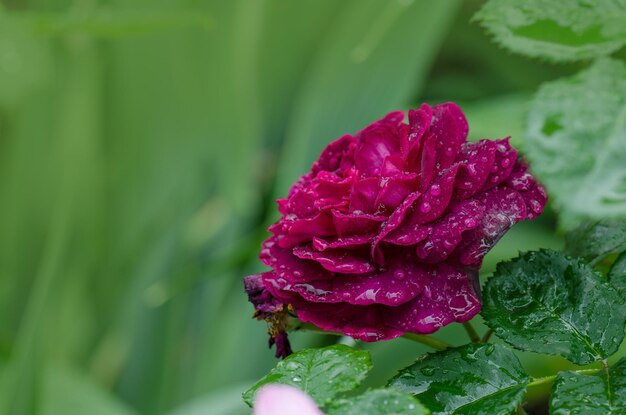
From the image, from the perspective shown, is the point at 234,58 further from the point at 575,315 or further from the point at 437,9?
the point at 575,315

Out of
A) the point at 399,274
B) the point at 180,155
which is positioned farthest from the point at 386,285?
the point at 180,155

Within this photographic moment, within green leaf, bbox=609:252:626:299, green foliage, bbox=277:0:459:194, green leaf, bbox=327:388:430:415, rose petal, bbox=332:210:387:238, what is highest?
green foliage, bbox=277:0:459:194

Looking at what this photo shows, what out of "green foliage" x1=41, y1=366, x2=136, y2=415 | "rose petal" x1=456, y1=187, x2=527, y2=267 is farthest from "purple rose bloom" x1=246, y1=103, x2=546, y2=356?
"green foliage" x1=41, y1=366, x2=136, y2=415

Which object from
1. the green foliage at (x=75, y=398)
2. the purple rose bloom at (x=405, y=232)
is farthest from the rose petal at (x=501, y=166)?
the green foliage at (x=75, y=398)

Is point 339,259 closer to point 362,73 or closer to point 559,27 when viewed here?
point 559,27

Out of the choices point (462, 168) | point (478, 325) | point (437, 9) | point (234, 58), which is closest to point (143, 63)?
point (234, 58)

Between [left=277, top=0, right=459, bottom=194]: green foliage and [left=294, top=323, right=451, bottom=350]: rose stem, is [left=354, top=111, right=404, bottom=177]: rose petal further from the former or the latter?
[left=277, top=0, right=459, bottom=194]: green foliage

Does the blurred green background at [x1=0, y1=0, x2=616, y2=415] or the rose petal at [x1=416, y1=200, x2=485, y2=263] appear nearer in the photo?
the rose petal at [x1=416, y1=200, x2=485, y2=263]
